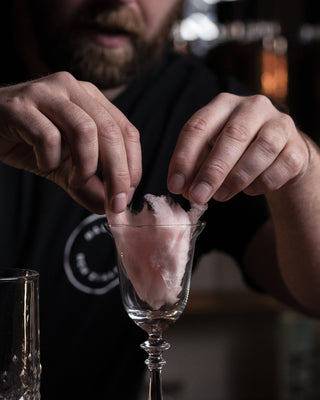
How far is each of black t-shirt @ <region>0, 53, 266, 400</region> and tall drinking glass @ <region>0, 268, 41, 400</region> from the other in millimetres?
559

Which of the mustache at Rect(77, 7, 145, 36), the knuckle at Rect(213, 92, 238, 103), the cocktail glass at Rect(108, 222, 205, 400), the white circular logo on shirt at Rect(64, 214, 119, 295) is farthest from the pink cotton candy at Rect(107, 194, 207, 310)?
the mustache at Rect(77, 7, 145, 36)

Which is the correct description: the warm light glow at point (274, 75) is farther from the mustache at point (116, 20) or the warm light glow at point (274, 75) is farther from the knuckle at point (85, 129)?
the knuckle at point (85, 129)

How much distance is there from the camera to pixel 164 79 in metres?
1.30

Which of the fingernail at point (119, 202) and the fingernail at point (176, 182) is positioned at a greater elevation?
the fingernail at point (176, 182)

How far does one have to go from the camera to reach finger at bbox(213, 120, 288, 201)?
27.4 inches

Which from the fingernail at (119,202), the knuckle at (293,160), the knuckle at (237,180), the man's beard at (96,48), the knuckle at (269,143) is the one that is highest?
the man's beard at (96,48)

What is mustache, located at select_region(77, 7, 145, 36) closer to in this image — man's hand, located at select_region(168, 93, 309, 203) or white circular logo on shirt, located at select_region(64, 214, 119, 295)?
white circular logo on shirt, located at select_region(64, 214, 119, 295)

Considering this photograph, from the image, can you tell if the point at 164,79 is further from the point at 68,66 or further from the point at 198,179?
the point at 198,179

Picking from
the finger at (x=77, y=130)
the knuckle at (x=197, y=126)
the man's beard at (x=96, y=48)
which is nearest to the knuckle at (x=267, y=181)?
the knuckle at (x=197, y=126)

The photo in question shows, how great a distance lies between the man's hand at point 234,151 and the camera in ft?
2.14

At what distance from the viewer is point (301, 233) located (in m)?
0.90

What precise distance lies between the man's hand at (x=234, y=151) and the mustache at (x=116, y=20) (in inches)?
18.4

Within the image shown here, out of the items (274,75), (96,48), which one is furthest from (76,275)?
(274,75)

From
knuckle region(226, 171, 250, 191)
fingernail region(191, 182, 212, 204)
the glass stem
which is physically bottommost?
the glass stem
